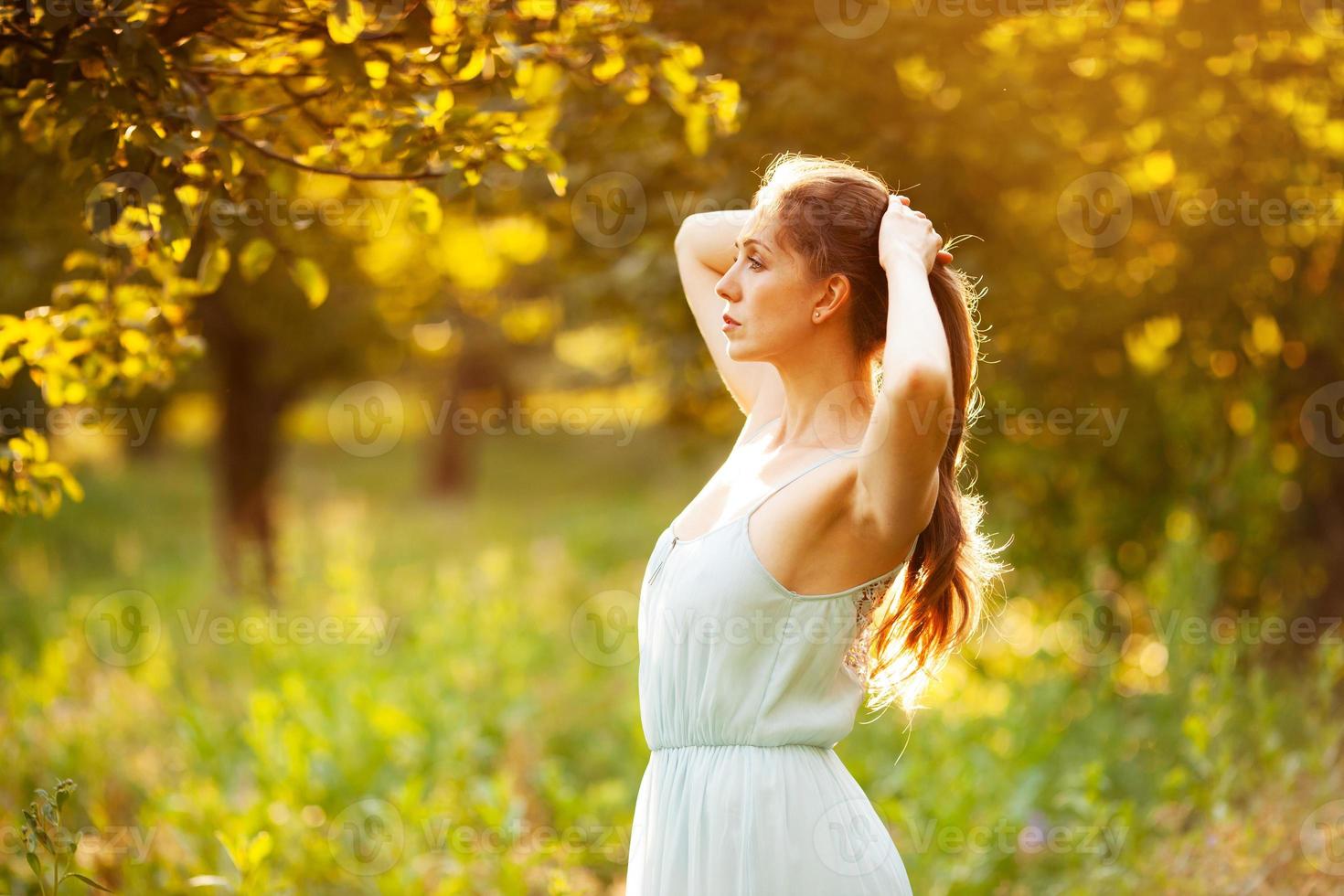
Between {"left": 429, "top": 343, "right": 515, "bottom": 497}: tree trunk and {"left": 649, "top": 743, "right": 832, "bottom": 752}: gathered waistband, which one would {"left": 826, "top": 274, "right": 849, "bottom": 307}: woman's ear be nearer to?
{"left": 649, "top": 743, "right": 832, "bottom": 752}: gathered waistband

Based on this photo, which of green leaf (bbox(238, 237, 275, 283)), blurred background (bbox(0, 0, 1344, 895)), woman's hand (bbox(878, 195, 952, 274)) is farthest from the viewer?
green leaf (bbox(238, 237, 275, 283))

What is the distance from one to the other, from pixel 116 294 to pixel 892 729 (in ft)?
A: 11.3

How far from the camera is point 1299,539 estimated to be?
18.1 feet

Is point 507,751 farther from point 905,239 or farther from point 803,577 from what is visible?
point 905,239

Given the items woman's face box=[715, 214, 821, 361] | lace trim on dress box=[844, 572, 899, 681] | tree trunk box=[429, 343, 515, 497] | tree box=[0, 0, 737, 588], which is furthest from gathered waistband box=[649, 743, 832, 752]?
tree trunk box=[429, 343, 515, 497]

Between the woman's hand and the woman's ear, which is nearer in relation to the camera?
the woman's hand

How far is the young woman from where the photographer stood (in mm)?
1885

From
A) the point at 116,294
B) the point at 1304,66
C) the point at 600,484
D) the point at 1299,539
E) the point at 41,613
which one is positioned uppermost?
the point at 1304,66

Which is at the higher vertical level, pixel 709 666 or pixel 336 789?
pixel 709 666

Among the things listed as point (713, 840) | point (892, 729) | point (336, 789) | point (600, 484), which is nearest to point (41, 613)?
point (336, 789)

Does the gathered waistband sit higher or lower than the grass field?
higher

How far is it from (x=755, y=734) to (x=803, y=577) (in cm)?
27

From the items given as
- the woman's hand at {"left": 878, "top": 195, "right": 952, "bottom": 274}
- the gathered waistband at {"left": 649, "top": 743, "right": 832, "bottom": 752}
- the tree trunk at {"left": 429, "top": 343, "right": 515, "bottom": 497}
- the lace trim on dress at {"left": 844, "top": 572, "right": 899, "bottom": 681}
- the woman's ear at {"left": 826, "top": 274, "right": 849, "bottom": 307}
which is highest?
the woman's hand at {"left": 878, "top": 195, "right": 952, "bottom": 274}

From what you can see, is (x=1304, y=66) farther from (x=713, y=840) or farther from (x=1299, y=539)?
(x=713, y=840)
